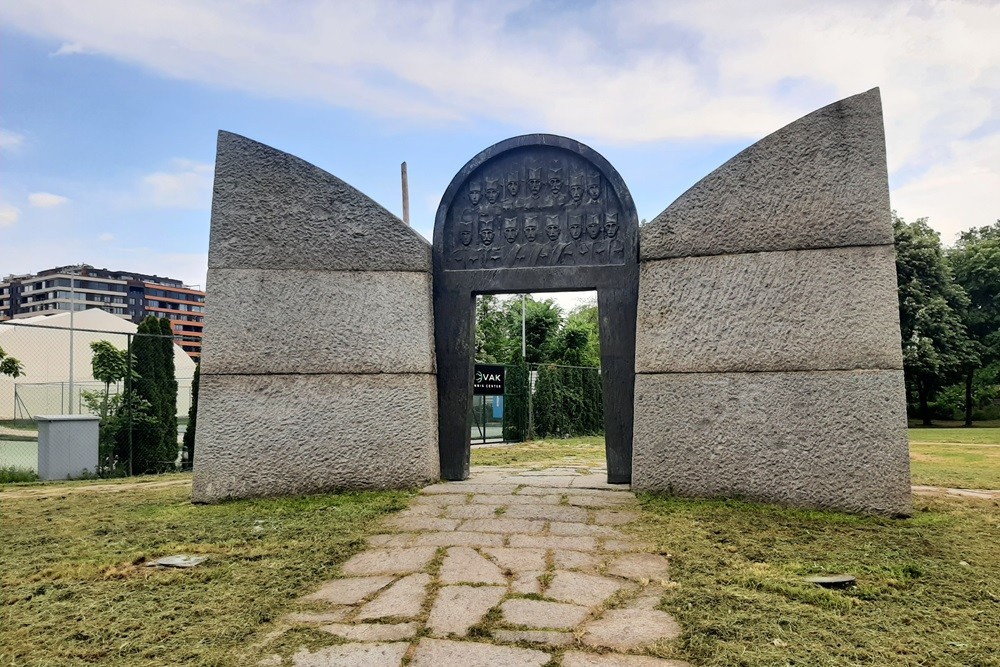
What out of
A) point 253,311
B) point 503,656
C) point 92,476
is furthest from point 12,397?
point 503,656

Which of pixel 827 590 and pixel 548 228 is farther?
pixel 548 228

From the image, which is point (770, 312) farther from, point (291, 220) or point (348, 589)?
point (291, 220)

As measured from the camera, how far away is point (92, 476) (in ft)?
26.7

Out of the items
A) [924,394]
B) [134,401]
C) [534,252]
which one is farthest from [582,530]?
[924,394]

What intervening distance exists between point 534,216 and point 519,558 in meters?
2.97

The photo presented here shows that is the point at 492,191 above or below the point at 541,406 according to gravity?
above

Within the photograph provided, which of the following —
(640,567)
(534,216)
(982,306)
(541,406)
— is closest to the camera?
(640,567)

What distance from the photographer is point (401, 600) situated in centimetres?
251

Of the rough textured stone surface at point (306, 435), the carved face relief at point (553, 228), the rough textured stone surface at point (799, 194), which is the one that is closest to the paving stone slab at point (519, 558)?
the rough textured stone surface at point (306, 435)

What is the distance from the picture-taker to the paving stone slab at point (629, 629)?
2.10 m

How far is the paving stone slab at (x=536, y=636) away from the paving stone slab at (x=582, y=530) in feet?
4.47

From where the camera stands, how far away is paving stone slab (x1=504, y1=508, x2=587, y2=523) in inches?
153

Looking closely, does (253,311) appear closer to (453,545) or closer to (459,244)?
(459,244)

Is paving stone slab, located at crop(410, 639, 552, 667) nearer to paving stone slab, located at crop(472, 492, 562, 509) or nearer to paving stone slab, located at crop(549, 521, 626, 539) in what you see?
paving stone slab, located at crop(549, 521, 626, 539)
